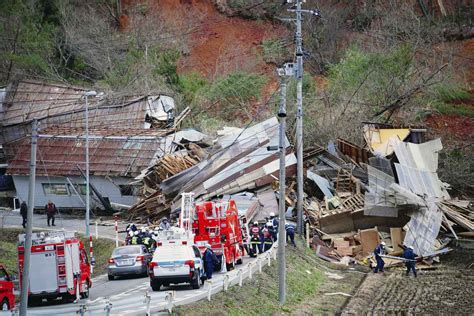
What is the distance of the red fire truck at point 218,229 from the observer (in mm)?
A: 32250

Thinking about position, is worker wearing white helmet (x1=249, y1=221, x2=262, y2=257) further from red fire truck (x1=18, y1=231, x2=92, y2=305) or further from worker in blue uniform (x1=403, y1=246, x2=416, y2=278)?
red fire truck (x1=18, y1=231, x2=92, y2=305)

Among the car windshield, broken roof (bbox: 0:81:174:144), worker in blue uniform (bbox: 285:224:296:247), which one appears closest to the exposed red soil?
broken roof (bbox: 0:81:174:144)

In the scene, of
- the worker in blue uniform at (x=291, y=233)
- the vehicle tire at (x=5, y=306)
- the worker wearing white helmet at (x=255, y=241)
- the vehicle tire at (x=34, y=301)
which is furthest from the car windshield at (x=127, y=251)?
the vehicle tire at (x=5, y=306)

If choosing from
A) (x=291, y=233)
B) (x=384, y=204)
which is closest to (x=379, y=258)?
(x=291, y=233)

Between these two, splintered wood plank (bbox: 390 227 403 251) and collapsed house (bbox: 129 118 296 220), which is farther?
collapsed house (bbox: 129 118 296 220)

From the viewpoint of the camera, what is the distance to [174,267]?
26344mm

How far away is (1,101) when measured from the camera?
68.3 m

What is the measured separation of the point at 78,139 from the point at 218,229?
28212 mm

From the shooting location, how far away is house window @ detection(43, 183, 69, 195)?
5678cm

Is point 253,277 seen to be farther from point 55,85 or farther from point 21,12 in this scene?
point 21,12

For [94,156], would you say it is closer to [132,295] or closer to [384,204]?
[384,204]

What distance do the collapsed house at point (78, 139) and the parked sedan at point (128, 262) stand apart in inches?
781

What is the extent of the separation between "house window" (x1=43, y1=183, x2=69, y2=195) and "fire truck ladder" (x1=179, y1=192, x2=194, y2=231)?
2381 cm

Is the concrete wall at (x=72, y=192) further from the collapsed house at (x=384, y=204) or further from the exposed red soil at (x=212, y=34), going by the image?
the exposed red soil at (x=212, y=34)
